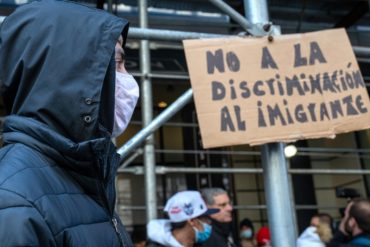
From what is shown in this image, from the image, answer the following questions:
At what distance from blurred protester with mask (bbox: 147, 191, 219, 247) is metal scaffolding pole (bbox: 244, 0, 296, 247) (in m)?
0.81

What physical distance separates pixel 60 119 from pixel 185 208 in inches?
83.2

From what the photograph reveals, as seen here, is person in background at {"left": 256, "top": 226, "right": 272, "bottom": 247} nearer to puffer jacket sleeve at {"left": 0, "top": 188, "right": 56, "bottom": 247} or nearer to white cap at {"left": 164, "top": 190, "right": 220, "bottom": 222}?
white cap at {"left": 164, "top": 190, "right": 220, "bottom": 222}

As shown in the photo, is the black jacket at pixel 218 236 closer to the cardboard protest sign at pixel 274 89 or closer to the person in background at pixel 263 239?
the cardboard protest sign at pixel 274 89

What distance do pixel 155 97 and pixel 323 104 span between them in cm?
367

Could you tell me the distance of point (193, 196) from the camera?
320 centimetres

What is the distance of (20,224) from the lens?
88 cm

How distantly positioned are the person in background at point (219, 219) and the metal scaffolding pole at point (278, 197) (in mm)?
983

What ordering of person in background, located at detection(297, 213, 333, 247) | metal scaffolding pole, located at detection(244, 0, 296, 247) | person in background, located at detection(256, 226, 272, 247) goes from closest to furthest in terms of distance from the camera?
metal scaffolding pole, located at detection(244, 0, 296, 247) < person in background, located at detection(297, 213, 333, 247) < person in background, located at detection(256, 226, 272, 247)

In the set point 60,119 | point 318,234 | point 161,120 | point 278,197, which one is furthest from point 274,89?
point 318,234

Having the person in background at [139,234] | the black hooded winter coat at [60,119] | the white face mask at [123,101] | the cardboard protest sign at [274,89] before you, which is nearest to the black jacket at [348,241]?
the cardboard protest sign at [274,89]

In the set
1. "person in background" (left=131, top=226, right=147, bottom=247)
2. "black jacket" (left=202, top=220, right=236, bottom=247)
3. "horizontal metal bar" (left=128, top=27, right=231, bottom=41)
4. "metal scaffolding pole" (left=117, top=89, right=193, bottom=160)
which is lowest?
"black jacket" (left=202, top=220, right=236, bottom=247)

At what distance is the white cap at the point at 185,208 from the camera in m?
3.05

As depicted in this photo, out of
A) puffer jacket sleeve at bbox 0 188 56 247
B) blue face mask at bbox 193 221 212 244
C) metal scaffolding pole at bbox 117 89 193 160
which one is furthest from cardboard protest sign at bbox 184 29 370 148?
puffer jacket sleeve at bbox 0 188 56 247

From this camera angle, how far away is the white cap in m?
3.05
